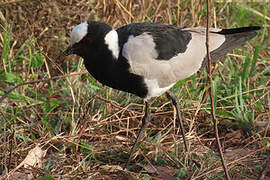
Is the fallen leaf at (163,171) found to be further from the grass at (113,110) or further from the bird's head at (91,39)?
the bird's head at (91,39)

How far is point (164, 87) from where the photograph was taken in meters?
3.17

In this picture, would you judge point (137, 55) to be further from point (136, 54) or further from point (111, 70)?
point (111, 70)

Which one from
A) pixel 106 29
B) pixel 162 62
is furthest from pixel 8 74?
pixel 162 62

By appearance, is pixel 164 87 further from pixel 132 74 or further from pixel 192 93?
pixel 192 93

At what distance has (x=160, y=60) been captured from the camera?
10.2 feet

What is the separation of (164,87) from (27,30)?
1639mm

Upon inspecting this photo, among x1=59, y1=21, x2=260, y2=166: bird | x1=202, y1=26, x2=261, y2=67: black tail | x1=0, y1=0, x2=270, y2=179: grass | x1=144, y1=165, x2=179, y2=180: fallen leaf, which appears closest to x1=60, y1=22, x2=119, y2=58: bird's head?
x1=59, y1=21, x2=260, y2=166: bird

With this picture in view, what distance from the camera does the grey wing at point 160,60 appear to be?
2.96 meters

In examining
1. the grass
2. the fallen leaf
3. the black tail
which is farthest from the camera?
the black tail

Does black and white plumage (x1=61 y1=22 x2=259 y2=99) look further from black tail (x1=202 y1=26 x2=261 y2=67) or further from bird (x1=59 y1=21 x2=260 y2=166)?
black tail (x1=202 y1=26 x2=261 y2=67)

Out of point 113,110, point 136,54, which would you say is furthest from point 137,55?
point 113,110

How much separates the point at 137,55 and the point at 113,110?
0.71m

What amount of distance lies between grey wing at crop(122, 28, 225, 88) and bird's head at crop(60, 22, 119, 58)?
10 cm

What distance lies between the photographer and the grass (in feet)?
9.69
